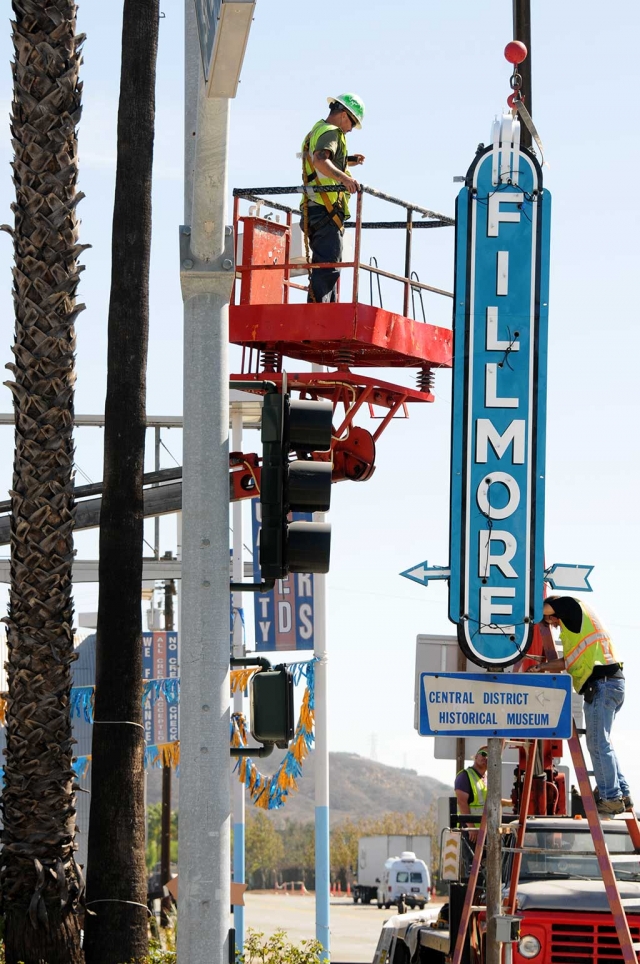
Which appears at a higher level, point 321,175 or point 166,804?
point 321,175

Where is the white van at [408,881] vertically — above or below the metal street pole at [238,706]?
below

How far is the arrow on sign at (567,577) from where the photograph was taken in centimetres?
1004

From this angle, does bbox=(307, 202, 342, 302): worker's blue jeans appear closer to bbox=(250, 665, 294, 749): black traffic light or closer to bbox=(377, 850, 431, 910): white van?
bbox=(250, 665, 294, 749): black traffic light

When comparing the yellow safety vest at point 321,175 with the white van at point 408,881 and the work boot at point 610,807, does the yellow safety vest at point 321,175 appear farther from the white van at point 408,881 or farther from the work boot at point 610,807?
the white van at point 408,881

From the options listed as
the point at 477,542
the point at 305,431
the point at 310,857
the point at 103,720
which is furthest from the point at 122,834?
the point at 310,857

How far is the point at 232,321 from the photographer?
12703 mm

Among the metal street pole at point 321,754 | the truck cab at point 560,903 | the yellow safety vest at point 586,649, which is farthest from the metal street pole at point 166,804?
the yellow safety vest at point 586,649

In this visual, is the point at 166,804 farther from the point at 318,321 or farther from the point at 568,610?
the point at 568,610

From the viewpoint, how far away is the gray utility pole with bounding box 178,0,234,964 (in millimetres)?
7934

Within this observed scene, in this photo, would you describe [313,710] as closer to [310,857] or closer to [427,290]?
[427,290]

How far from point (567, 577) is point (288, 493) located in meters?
2.48

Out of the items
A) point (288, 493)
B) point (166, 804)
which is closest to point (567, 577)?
point (288, 493)

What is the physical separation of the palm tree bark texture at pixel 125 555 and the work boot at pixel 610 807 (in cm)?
409

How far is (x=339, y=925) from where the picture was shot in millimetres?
41875
